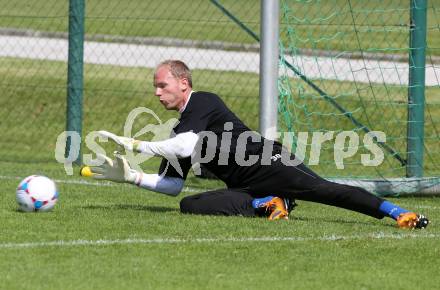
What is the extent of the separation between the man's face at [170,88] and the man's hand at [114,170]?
0.58 meters

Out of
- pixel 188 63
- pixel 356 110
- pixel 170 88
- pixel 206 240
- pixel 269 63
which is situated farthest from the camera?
pixel 188 63

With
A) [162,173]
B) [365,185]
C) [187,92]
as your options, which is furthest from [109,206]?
[365,185]

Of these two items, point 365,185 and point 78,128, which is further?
point 78,128

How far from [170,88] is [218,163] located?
0.69 m

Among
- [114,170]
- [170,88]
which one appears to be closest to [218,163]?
[170,88]

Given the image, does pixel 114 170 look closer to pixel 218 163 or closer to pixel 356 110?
pixel 218 163

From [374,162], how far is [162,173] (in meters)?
4.98

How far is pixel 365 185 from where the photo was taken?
11.3m

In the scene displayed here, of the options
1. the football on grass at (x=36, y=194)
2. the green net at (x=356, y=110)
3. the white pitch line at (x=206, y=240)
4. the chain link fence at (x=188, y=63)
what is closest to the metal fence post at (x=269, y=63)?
the green net at (x=356, y=110)

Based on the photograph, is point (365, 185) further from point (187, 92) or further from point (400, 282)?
point (400, 282)

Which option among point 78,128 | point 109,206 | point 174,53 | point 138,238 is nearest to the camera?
point 138,238

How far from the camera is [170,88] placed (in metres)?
8.91

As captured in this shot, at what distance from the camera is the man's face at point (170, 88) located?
8.91m

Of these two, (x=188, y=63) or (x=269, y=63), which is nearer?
(x=269, y=63)
